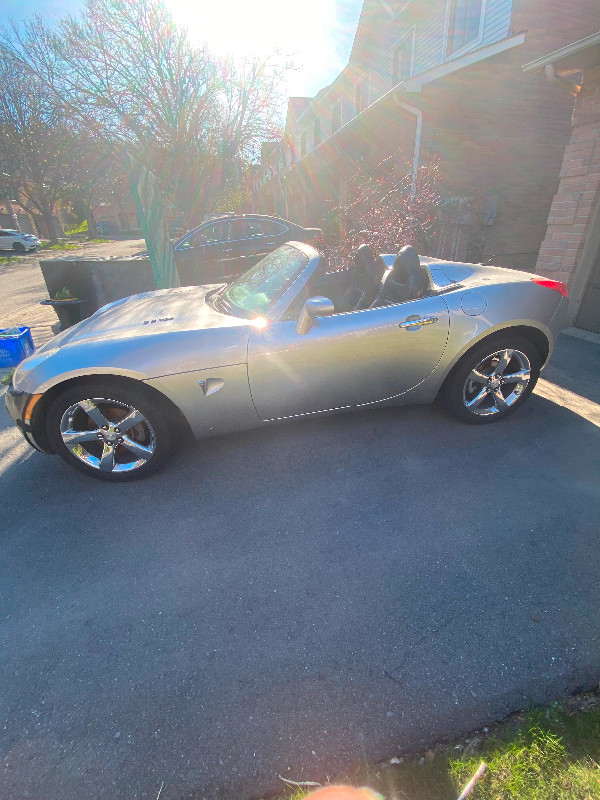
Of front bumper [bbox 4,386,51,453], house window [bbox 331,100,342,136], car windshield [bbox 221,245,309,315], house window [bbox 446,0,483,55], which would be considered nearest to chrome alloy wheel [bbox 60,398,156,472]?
front bumper [bbox 4,386,51,453]

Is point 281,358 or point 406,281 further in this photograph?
point 406,281

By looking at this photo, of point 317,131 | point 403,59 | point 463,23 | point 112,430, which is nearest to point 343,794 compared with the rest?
point 112,430

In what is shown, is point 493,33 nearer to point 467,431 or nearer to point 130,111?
point 467,431

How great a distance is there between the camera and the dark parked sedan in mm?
7988

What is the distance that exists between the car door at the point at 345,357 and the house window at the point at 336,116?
64.8 ft

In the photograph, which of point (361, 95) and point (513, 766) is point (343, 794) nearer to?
point (513, 766)

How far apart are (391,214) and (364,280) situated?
13.3 feet

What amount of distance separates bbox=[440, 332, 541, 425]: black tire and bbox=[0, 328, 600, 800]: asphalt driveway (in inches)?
11.0

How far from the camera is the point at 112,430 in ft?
8.02

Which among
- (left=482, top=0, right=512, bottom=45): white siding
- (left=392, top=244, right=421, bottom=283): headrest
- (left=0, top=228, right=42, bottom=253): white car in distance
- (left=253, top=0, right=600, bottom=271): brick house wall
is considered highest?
(left=482, top=0, right=512, bottom=45): white siding

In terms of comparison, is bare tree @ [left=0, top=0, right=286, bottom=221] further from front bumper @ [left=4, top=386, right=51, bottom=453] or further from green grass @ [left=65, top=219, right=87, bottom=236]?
green grass @ [left=65, top=219, right=87, bottom=236]

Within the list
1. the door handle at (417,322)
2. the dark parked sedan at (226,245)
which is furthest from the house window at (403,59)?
the door handle at (417,322)

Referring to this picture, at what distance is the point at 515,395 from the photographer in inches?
122

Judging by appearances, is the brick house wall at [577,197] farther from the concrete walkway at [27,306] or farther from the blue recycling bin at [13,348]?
the concrete walkway at [27,306]
